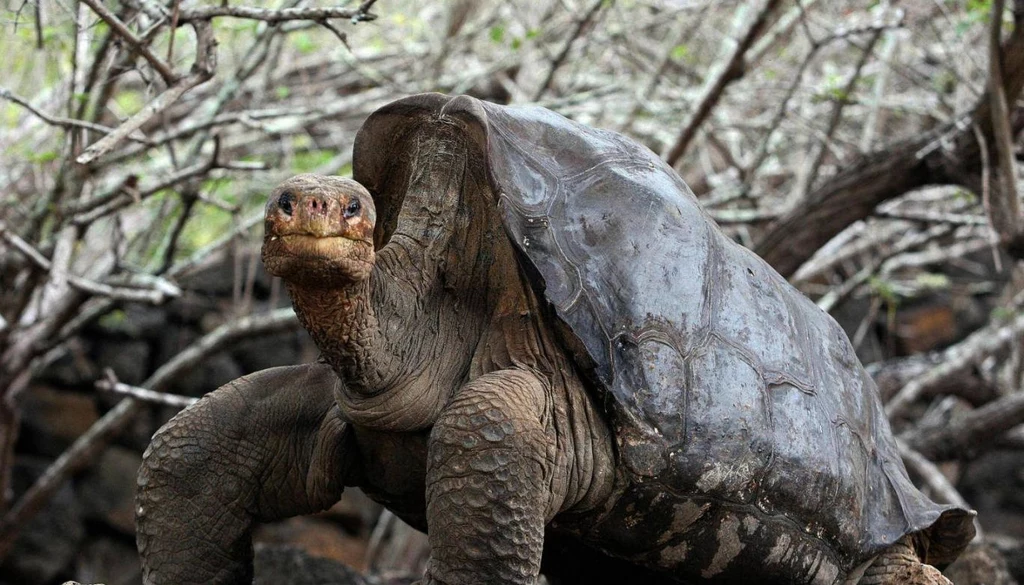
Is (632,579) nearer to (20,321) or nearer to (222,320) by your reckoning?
(20,321)

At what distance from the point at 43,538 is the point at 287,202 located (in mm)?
6231

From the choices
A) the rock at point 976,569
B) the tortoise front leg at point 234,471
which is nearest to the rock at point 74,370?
the tortoise front leg at point 234,471

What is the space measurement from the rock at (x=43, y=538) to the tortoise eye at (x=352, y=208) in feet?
19.7

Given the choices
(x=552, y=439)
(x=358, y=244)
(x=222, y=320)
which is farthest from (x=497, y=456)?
(x=222, y=320)

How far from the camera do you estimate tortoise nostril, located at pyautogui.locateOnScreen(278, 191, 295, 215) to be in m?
2.21

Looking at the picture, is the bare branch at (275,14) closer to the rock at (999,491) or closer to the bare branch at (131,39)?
the bare branch at (131,39)

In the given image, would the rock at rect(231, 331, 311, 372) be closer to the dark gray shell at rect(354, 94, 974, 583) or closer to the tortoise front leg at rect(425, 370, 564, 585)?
the dark gray shell at rect(354, 94, 974, 583)

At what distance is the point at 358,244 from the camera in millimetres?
2289

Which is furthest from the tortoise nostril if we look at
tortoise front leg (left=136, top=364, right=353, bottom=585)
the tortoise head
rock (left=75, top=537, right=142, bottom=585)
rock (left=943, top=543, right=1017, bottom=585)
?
rock (left=75, top=537, right=142, bottom=585)

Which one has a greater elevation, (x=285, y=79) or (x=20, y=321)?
(x=285, y=79)

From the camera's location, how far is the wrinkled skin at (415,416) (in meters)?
2.33

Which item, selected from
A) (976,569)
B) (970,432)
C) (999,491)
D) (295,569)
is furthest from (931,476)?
(999,491)

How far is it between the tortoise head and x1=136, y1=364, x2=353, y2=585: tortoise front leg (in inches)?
24.1

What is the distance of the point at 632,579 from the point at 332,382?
978 mm
